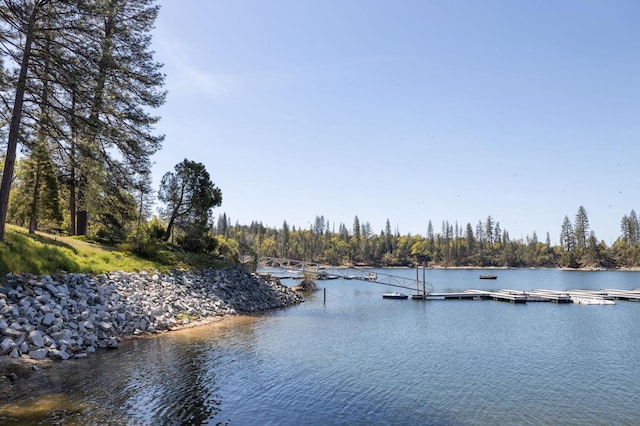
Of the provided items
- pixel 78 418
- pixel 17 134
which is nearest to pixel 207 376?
pixel 78 418

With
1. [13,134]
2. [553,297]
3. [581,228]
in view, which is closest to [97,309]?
[13,134]

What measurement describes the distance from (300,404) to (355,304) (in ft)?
128

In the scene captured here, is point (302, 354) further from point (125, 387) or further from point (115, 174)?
point (115, 174)

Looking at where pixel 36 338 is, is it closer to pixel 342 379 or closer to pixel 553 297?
pixel 342 379

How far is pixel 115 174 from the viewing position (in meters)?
26.1

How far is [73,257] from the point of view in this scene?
88.8 ft

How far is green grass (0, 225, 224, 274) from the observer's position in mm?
22328

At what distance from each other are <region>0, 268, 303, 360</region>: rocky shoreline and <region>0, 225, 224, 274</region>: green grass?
0.92 m

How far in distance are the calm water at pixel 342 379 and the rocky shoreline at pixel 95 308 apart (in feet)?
5.02

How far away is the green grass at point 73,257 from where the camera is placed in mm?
22328

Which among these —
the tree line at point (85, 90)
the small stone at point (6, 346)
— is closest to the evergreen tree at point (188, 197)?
the tree line at point (85, 90)

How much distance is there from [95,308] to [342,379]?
14556 millimetres

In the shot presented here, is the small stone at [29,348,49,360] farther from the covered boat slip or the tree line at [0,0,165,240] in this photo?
the covered boat slip

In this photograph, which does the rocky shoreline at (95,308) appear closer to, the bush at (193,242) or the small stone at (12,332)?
the small stone at (12,332)
